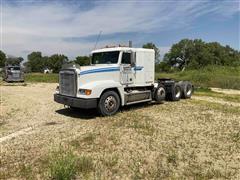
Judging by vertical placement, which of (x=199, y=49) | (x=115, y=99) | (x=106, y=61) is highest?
(x=199, y=49)

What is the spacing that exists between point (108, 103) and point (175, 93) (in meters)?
5.36

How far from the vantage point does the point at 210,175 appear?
15.5 ft

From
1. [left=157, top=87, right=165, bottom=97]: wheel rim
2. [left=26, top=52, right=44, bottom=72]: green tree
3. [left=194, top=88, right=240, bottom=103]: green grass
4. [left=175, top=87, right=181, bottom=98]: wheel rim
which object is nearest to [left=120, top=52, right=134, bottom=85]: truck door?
[left=157, top=87, right=165, bottom=97]: wheel rim

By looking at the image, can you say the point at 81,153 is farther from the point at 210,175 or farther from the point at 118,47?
the point at 118,47

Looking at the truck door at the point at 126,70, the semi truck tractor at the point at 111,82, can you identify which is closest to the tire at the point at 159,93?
the semi truck tractor at the point at 111,82

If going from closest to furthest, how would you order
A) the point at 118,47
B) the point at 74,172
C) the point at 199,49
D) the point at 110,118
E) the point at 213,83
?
the point at 74,172 < the point at 110,118 < the point at 118,47 < the point at 213,83 < the point at 199,49

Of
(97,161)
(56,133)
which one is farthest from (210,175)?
(56,133)

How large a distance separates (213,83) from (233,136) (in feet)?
69.7

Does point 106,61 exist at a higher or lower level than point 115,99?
higher

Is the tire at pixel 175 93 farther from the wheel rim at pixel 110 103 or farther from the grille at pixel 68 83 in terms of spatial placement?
the grille at pixel 68 83

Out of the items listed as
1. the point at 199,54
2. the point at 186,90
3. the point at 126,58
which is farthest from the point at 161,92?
the point at 199,54

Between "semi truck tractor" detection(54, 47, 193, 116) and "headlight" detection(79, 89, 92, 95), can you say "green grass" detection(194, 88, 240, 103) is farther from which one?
"headlight" detection(79, 89, 92, 95)

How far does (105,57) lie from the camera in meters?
10.8

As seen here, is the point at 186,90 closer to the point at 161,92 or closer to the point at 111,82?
the point at 161,92
